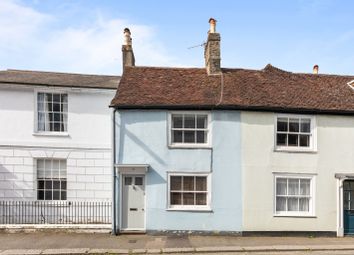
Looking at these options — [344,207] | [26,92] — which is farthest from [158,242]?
[26,92]

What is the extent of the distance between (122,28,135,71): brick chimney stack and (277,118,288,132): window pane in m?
7.45

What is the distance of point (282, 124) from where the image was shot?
1495 centimetres

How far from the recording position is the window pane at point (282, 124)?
1493 centimetres

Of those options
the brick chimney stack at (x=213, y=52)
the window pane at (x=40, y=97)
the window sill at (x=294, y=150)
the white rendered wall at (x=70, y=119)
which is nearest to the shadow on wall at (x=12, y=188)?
the white rendered wall at (x=70, y=119)

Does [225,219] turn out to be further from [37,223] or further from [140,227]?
[37,223]

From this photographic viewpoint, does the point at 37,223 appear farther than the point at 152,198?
Yes

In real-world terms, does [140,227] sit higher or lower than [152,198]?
lower

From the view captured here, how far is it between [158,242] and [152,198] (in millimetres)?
1873

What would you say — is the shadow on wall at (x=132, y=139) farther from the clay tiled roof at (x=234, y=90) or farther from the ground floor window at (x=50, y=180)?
the ground floor window at (x=50, y=180)

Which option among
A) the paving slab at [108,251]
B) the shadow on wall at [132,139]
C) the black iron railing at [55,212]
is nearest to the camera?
the paving slab at [108,251]

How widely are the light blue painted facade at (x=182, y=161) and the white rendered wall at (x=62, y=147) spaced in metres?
1.81

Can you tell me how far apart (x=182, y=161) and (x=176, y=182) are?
87 centimetres

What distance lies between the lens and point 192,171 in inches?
571

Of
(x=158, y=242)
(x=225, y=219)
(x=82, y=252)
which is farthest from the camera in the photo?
(x=225, y=219)
